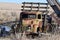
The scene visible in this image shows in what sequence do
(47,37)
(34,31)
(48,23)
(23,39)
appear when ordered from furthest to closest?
(48,23) < (34,31) < (47,37) < (23,39)

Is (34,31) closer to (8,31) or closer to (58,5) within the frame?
(8,31)

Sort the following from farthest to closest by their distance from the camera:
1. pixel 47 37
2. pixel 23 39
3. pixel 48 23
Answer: pixel 48 23 < pixel 47 37 < pixel 23 39

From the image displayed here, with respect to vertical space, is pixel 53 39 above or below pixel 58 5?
below

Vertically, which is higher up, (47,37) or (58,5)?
(58,5)

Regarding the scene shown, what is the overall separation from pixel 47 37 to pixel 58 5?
5762 mm

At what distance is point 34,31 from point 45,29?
1.10m

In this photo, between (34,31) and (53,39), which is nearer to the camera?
(53,39)

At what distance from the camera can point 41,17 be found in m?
19.8

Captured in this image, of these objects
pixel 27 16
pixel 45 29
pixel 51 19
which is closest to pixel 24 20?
pixel 27 16

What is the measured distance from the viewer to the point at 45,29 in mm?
20109

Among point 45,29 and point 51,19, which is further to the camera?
point 51,19

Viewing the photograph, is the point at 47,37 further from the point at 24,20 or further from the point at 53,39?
the point at 24,20

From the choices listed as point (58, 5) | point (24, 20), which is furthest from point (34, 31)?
point (58, 5)

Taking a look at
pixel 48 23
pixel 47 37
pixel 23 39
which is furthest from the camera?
pixel 48 23
